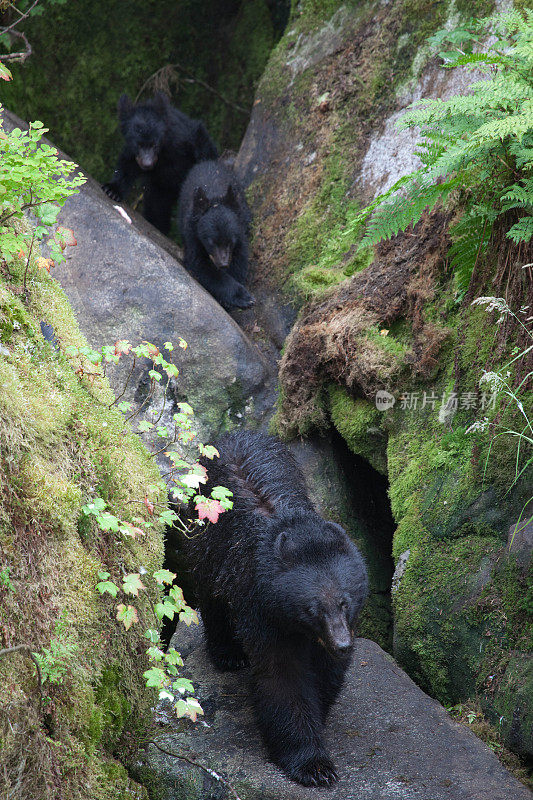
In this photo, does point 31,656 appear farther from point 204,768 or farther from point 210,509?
point 204,768

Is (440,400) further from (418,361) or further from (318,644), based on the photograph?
(318,644)

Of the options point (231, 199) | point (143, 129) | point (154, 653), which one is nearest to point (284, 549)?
point (154, 653)

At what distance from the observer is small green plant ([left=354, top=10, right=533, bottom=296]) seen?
15.5ft

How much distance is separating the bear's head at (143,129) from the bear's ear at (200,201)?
45.9 inches

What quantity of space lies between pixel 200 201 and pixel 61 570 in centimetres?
663

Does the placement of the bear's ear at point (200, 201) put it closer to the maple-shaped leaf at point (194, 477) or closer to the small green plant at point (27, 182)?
the small green plant at point (27, 182)

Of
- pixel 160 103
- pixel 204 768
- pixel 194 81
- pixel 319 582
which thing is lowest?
pixel 204 768

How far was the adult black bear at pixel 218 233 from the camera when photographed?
901 cm

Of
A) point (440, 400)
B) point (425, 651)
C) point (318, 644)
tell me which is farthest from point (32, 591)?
point (440, 400)

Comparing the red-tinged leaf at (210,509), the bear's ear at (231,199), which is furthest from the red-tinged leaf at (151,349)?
the bear's ear at (231,199)

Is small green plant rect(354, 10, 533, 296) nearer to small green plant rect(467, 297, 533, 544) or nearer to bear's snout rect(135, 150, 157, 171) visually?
small green plant rect(467, 297, 533, 544)

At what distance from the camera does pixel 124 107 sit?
34.3ft

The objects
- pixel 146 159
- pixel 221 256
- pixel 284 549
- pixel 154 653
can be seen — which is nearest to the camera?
pixel 154 653

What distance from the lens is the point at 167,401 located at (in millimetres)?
7754
